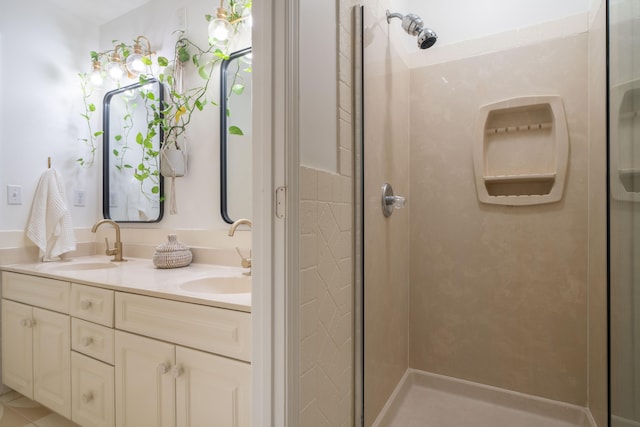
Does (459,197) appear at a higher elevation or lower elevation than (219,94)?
lower

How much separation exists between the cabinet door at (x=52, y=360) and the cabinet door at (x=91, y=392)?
6cm

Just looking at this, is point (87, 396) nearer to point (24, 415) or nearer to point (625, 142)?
point (24, 415)

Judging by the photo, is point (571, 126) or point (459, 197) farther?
point (459, 197)

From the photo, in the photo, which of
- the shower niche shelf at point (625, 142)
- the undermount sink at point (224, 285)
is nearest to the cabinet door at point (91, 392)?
the undermount sink at point (224, 285)

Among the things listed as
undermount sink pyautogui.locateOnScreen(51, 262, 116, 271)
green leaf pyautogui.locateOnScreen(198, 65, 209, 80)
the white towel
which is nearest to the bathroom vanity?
undermount sink pyautogui.locateOnScreen(51, 262, 116, 271)

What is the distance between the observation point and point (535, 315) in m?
1.53

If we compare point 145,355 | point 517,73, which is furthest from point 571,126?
point 145,355

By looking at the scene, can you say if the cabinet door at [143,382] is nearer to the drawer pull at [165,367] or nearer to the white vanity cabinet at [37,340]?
the drawer pull at [165,367]

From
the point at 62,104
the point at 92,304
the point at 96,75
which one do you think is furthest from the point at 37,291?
the point at 96,75

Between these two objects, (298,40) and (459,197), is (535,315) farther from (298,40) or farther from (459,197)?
(298,40)

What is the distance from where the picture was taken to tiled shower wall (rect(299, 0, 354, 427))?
0.84 metres

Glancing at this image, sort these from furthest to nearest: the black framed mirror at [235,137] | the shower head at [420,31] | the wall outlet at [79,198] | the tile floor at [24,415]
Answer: the wall outlet at [79,198], the black framed mirror at [235,137], the tile floor at [24,415], the shower head at [420,31]

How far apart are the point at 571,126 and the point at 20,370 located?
2.97 m

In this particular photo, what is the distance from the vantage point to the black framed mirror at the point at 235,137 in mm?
1706
